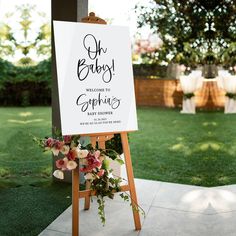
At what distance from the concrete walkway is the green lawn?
0.18m

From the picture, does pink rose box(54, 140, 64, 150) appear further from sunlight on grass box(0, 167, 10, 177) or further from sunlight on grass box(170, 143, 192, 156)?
sunlight on grass box(170, 143, 192, 156)

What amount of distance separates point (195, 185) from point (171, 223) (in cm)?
90

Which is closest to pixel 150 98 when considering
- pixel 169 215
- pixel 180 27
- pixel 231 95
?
pixel 180 27

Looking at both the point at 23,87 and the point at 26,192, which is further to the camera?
the point at 23,87

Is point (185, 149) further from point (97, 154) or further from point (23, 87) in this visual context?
point (23, 87)

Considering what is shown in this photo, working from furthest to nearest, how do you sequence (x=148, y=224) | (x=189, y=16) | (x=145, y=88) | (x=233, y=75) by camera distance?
1. (x=145, y=88)
2. (x=189, y=16)
3. (x=233, y=75)
4. (x=148, y=224)

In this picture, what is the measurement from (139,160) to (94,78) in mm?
2023

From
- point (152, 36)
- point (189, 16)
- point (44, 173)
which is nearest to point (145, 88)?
point (152, 36)

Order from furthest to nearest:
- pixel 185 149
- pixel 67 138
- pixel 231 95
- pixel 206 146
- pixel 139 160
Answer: pixel 231 95 < pixel 185 149 < pixel 206 146 < pixel 139 160 < pixel 67 138

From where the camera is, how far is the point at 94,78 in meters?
1.99

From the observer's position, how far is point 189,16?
7.12 meters

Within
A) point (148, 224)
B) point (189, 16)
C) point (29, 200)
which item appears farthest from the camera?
point (189, 16)

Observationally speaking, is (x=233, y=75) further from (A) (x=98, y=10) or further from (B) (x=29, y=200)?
(B) (x=29, y=200)

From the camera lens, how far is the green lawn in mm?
2436
